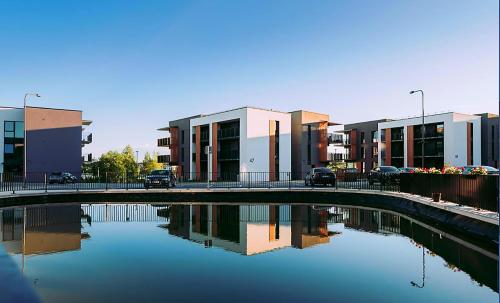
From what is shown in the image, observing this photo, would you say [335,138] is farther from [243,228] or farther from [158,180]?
[243,228]

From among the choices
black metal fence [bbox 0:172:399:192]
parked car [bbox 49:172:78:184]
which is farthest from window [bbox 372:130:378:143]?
parked car [bbox 49:172:78:184]

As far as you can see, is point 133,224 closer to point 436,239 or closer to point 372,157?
point 436,239

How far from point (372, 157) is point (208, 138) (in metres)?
33.5

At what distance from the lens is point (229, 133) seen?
4741 cm

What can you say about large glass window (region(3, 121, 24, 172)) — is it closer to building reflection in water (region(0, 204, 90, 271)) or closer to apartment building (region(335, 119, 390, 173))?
building reflection in water (region(0, 204, 90, 271))

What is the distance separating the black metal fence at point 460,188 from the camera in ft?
41.6

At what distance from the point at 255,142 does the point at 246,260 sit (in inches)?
1386

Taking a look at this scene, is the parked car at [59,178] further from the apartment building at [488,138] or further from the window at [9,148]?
the apartment building at [488,138]

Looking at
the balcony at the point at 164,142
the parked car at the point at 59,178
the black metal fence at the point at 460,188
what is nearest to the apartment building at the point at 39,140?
the parked car at the point at 59,178

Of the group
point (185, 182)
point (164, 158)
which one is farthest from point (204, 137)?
point (164, 158)

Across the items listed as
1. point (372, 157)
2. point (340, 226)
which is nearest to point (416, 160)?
point (372, 157)

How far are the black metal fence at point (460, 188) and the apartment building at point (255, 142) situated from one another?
23.5 meters

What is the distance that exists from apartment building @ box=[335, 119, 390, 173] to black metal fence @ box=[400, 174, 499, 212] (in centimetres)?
4869

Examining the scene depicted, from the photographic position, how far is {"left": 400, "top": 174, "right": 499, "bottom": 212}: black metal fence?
500 inches
